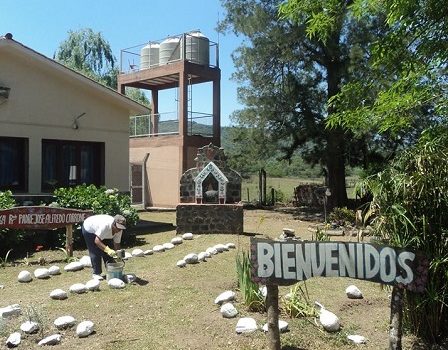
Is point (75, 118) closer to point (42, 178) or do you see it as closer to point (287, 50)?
point (42, 178)

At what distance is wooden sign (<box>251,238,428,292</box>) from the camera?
4.86m

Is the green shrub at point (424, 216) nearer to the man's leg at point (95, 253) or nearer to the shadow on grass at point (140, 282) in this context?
the shadow on grass at point (140, 282)

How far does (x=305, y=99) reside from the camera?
22953 mm

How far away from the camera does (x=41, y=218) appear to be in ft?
36.4

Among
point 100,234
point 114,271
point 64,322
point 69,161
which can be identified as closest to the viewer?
point 64,322

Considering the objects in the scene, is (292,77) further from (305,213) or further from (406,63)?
(406,63)

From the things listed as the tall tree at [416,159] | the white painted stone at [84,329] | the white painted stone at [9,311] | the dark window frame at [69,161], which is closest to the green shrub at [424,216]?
the tall tree at [416,159]

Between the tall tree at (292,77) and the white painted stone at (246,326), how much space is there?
52.1 feet

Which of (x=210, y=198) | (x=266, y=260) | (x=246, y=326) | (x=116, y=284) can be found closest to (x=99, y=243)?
(x=116, y=284)

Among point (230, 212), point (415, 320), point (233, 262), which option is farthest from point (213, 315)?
Result: point (230, 212)

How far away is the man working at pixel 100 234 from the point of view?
8477 mm

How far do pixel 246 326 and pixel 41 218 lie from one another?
6602 mm

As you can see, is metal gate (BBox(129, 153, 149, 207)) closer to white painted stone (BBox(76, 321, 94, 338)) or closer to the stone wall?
the stone wall

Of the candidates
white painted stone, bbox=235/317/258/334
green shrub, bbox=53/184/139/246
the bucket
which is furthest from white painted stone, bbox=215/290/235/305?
green shrub, bbox=53/184/139/246
